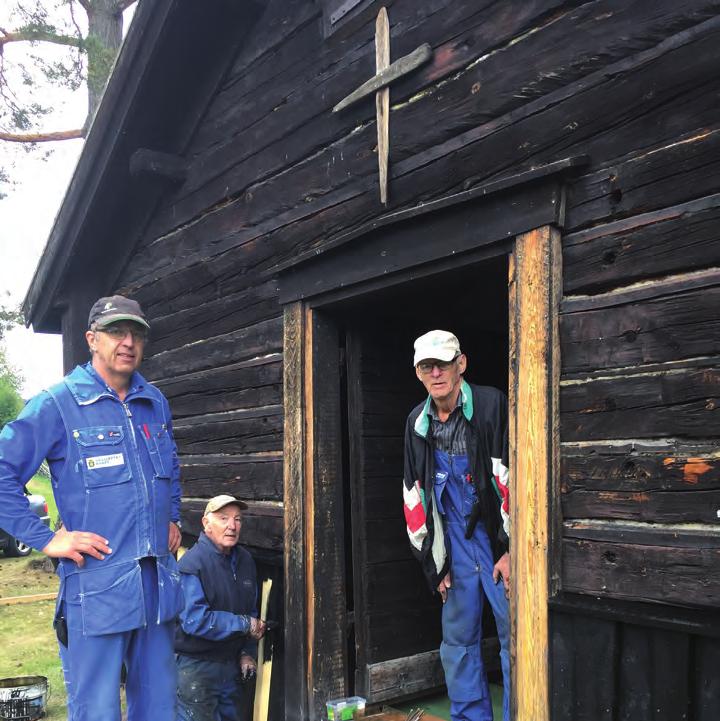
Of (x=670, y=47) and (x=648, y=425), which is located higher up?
(x=670, y=47)

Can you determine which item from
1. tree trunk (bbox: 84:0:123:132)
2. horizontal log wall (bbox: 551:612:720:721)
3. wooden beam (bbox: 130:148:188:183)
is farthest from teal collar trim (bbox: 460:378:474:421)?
tree trunk (bbox: 84:0:123:132)

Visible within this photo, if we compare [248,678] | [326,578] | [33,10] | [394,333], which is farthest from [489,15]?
[33,10]

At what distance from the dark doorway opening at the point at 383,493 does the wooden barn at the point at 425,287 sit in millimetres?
18

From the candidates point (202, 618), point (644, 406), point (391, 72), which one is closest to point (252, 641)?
point (202, 618)

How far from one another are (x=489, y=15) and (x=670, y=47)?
968 mm

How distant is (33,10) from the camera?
40.6 ft

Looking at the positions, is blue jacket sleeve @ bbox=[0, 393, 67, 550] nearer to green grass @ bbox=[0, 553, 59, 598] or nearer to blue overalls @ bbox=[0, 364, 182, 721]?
blue overalls @ bbox=[0, 364, 182, 721]

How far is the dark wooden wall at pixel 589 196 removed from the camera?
8.27 feet

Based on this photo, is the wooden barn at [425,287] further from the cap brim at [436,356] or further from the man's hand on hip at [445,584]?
the man's hand on hip at [445,584]

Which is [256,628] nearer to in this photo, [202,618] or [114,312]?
[202,618]

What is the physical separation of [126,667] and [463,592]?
163cm

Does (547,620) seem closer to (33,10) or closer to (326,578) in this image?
(326,578)

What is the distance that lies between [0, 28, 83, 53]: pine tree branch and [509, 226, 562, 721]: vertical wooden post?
38.8ft

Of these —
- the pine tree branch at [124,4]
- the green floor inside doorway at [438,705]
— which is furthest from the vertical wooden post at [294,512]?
the pine tree branch at [124,4]
